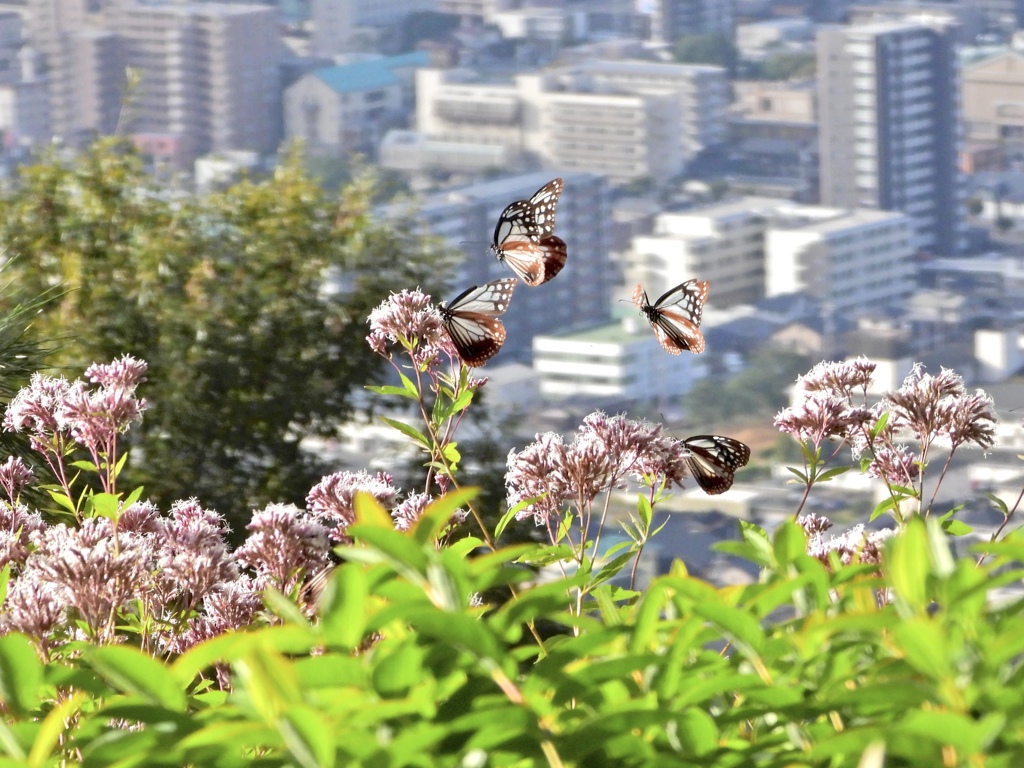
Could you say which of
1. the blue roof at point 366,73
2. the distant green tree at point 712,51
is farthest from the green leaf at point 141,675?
the distant green tree at point 712,51

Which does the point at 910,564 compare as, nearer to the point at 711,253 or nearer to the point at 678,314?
the point at 678,314

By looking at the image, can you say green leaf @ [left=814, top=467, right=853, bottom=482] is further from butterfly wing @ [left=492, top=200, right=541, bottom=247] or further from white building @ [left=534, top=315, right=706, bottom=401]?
white building @ [left=534, top=315, right=706, bottom=401]

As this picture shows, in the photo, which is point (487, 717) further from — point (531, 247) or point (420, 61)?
point (420, 61)

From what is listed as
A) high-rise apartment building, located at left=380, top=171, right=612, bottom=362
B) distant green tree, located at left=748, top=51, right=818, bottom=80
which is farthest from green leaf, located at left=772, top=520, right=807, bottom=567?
distant green tree, located at left=748, top=51, right=818, bottom=80

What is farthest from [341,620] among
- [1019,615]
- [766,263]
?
[766,263]

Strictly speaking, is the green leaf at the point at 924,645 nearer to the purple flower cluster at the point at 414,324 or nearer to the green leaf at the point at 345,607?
the green leaf at the point at 345,607
